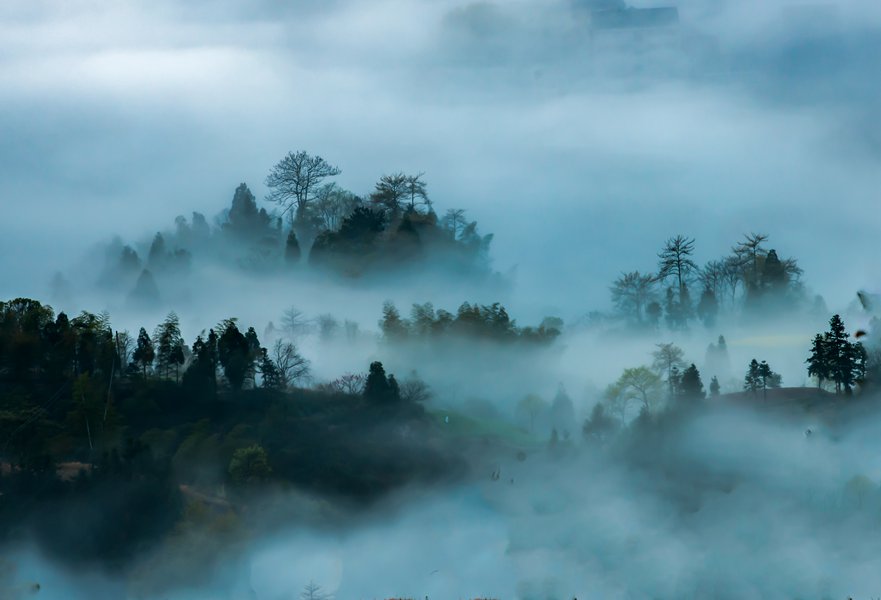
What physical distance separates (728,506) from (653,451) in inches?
280

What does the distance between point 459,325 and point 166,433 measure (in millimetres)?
30465

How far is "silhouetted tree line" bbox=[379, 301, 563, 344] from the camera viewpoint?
11356 cm

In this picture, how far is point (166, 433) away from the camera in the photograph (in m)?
94.4

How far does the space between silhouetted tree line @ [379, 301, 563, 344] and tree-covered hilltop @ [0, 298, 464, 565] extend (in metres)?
10.6

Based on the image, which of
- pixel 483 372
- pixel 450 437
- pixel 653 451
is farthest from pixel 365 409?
pixel 653 451

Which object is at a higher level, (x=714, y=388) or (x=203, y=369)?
(x=203, y=369)

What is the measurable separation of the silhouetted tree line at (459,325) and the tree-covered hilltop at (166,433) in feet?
34.9

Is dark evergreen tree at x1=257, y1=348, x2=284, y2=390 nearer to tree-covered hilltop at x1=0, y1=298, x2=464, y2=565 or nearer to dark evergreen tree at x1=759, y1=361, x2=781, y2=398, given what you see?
tree-covered hilltop at x1=0, y1=298, x2=464, y2=565

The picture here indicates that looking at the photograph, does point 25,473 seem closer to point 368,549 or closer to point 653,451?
point 368,549

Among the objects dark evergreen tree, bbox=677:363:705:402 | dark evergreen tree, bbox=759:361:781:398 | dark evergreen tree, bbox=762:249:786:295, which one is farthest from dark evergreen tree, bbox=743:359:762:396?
dark evergreen tree, bbox=762:249:786:295

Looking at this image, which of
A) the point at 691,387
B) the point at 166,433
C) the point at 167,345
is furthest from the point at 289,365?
the point at 691,387

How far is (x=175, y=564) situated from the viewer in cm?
8819

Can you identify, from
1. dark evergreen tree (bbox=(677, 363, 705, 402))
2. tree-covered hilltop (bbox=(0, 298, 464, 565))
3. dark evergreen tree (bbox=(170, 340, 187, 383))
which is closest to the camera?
tree-covered hilltop (bbox=(0, 298, 464, 565))

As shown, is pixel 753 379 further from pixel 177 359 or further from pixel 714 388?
pixel 177 359
